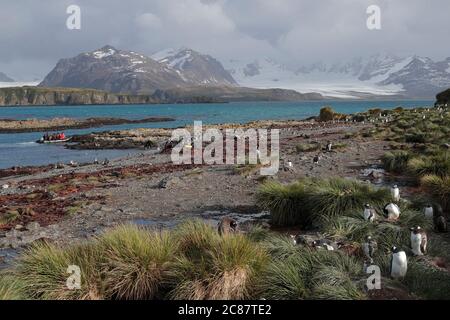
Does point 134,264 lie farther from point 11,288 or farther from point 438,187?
point 438,187

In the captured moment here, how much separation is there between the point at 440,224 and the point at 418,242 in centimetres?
275

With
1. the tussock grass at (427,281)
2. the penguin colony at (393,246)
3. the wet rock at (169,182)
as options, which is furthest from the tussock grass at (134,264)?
the wet rock at (169,182)

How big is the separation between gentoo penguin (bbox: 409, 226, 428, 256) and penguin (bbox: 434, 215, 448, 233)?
2437 mm

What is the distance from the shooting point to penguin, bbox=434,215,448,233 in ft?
38.0

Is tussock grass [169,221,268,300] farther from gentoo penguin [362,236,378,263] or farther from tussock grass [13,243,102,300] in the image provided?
gentoo penguin [362,236,378,263]

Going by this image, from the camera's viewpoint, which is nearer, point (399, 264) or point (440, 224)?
point (399, 264)

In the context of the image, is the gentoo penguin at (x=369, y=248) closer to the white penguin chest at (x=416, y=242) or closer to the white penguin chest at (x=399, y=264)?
the white penguin chest at (x=416, y=242)

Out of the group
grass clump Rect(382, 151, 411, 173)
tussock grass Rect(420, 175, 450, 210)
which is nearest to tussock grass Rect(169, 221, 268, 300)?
tussock grass Rect(420, 175, 450, 210)

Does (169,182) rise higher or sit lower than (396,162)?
lower

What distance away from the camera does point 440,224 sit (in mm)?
11625

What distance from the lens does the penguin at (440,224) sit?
1158 cm

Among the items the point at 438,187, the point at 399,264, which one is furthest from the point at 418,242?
the point at 438,187

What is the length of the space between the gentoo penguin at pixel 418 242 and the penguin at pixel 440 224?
95.9 inches
